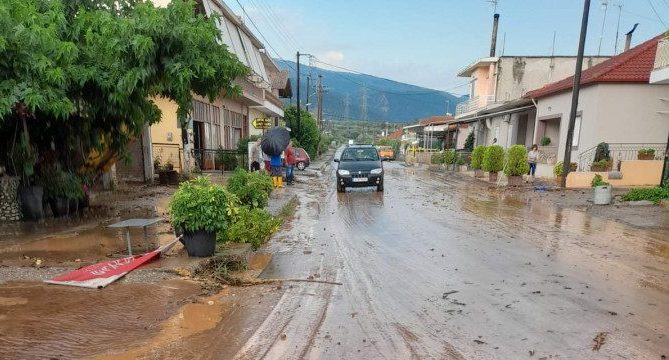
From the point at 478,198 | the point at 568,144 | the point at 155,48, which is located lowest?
the point at 478,198

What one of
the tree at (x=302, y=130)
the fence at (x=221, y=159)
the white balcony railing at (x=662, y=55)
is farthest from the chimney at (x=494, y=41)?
the fence at (x=221, y=159)

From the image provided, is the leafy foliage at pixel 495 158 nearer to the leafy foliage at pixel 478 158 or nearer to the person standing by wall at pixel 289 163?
the leafy foliage at pixel 478 158

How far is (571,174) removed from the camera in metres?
17.1

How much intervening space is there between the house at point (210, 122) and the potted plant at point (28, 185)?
2.49m

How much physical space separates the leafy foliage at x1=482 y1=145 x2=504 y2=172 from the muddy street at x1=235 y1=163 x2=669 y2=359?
10.8 metres

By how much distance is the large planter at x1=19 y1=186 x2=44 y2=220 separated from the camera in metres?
8.47

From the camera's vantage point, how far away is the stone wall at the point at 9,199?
8.38 m

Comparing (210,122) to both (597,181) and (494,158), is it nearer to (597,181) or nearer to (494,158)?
(494,158)

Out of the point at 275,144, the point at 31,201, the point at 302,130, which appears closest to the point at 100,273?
the point at 31,201

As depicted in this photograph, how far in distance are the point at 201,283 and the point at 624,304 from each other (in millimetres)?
5020

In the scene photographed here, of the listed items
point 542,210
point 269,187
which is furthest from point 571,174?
point 269,187

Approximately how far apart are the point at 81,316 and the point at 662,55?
2011 cm

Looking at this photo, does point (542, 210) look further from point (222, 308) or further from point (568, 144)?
point (222, 308)

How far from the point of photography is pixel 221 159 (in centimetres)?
2145
